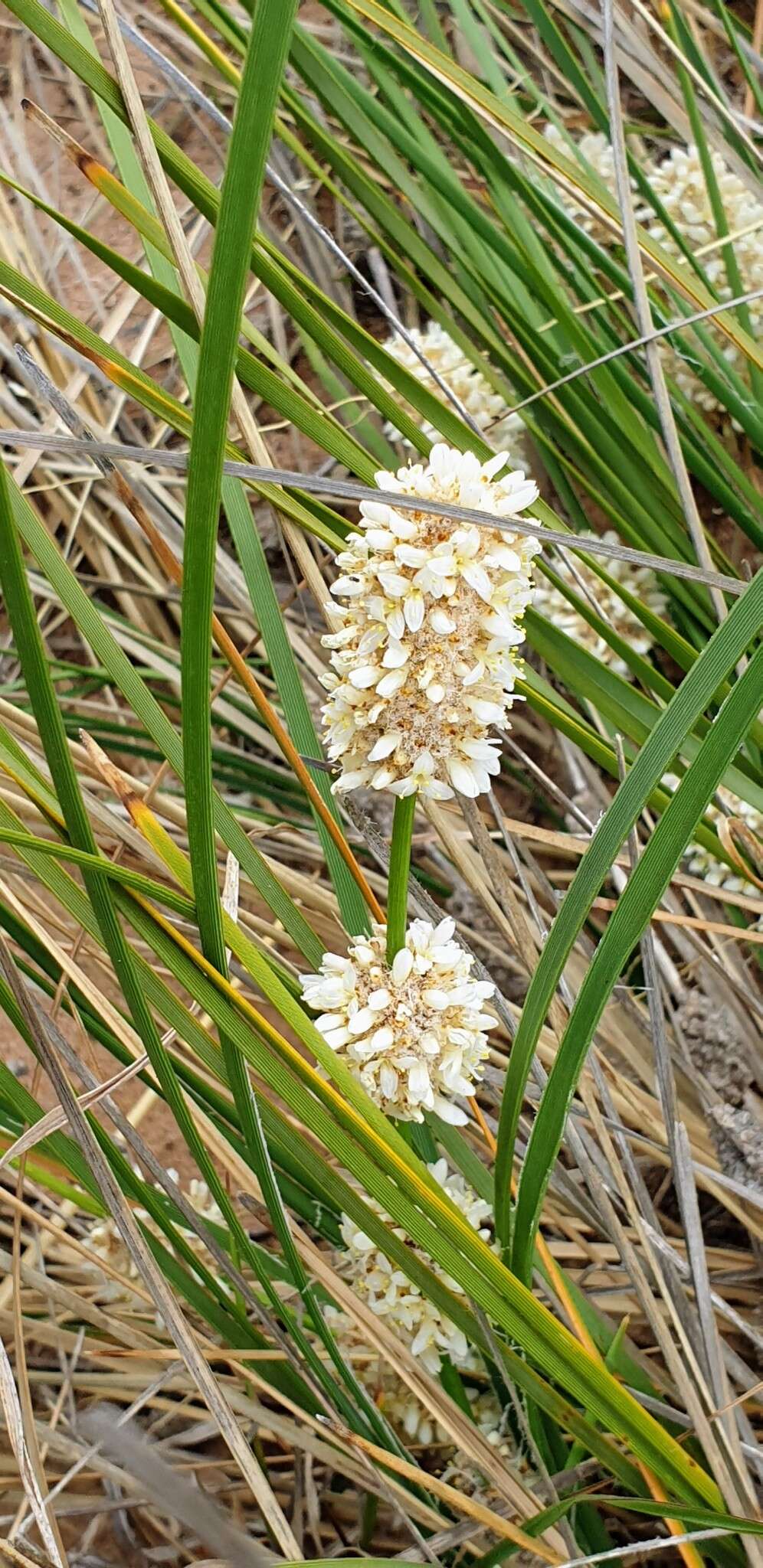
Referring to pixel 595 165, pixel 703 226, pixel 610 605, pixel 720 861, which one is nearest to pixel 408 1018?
pixel 720 861

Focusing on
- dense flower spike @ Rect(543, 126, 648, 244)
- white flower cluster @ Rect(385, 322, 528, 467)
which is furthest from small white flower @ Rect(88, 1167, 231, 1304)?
dense flower spike @ Rect(543, 126, 648, 244)

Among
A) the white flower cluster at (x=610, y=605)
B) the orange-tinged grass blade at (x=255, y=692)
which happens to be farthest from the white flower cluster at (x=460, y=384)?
the orange-tinged grass blade at (x=255, y=692)

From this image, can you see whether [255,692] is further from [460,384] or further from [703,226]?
[703,226]

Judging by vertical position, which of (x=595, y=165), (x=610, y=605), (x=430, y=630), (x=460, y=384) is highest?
(x=595, y=165)

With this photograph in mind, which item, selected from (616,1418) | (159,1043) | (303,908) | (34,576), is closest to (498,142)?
(34,576)

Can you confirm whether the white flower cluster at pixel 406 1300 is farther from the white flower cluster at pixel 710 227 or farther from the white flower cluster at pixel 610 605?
the white flower cluster at pixel 710 227

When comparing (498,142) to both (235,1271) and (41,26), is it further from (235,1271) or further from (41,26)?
(235,1271)
